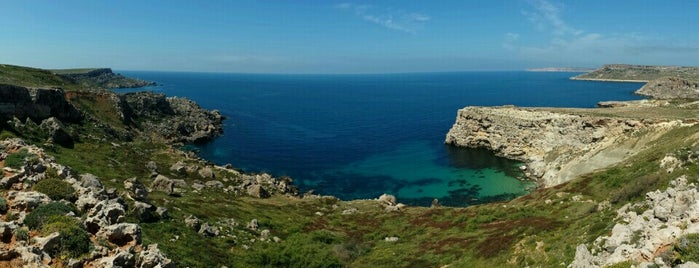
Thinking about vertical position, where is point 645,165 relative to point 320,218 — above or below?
above

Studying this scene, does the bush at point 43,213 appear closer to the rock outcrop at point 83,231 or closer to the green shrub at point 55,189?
the rock outcrop at point 83,231

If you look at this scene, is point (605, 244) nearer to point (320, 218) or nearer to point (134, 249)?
point (134, 249)

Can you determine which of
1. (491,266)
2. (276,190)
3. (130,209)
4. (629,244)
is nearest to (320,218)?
(276,190)

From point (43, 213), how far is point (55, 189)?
5229 mm

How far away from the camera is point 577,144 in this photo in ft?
354

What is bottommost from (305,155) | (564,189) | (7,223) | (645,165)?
(305,155)

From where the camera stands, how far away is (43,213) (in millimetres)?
22469

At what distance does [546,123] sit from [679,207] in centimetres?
10200

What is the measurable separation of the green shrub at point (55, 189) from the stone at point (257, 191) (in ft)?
152

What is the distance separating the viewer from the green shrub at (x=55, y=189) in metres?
26.5

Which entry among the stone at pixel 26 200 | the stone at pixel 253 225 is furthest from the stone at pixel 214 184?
A: the stone at pixel 26 200

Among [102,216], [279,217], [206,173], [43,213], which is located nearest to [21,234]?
[43,213]

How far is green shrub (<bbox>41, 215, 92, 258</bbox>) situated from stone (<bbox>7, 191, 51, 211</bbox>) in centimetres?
259

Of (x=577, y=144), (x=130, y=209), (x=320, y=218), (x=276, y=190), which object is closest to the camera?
(x=130, y=209)
